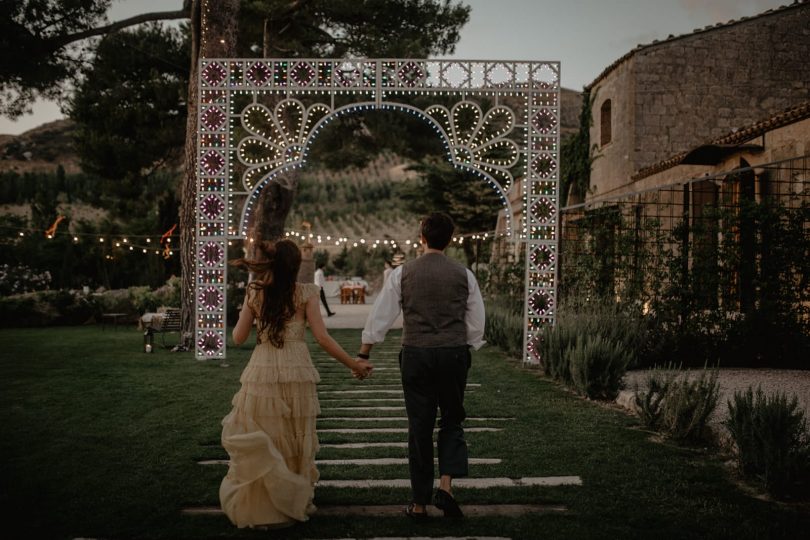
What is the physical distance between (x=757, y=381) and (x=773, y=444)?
4.37m

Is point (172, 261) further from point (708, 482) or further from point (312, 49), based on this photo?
point (708, 482)

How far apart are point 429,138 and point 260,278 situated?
16812mm

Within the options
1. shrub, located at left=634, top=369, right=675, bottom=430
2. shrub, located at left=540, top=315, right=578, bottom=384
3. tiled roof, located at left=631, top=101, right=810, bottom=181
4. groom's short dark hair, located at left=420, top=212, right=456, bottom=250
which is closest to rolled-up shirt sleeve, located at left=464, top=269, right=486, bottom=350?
groom's short dark hair, located at left=420, top=212, right=456, bottom=250

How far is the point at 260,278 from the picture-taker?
4438mm

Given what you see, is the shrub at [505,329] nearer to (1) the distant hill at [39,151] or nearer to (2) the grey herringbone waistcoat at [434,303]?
(2) the grey herringbone waistcoat at [434,303]

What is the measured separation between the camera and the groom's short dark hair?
4535 mm

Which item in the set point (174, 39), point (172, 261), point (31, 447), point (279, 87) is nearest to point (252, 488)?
point (31, 447)

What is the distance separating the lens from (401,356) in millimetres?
Answer: 4570

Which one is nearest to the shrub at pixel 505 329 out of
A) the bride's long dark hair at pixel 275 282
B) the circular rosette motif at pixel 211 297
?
the circular rosette motif at pixel 211 297

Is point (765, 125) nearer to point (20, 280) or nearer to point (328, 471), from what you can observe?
point (328, 471)

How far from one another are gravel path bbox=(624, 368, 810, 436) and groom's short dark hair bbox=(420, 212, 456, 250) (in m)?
4.02

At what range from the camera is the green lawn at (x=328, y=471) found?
4.12 meters

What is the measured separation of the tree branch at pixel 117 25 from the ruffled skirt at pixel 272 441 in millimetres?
13435

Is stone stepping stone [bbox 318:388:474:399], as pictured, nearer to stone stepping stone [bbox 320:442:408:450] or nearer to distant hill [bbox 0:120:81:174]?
stone stepping stone [bbox 320:442:408:450]
